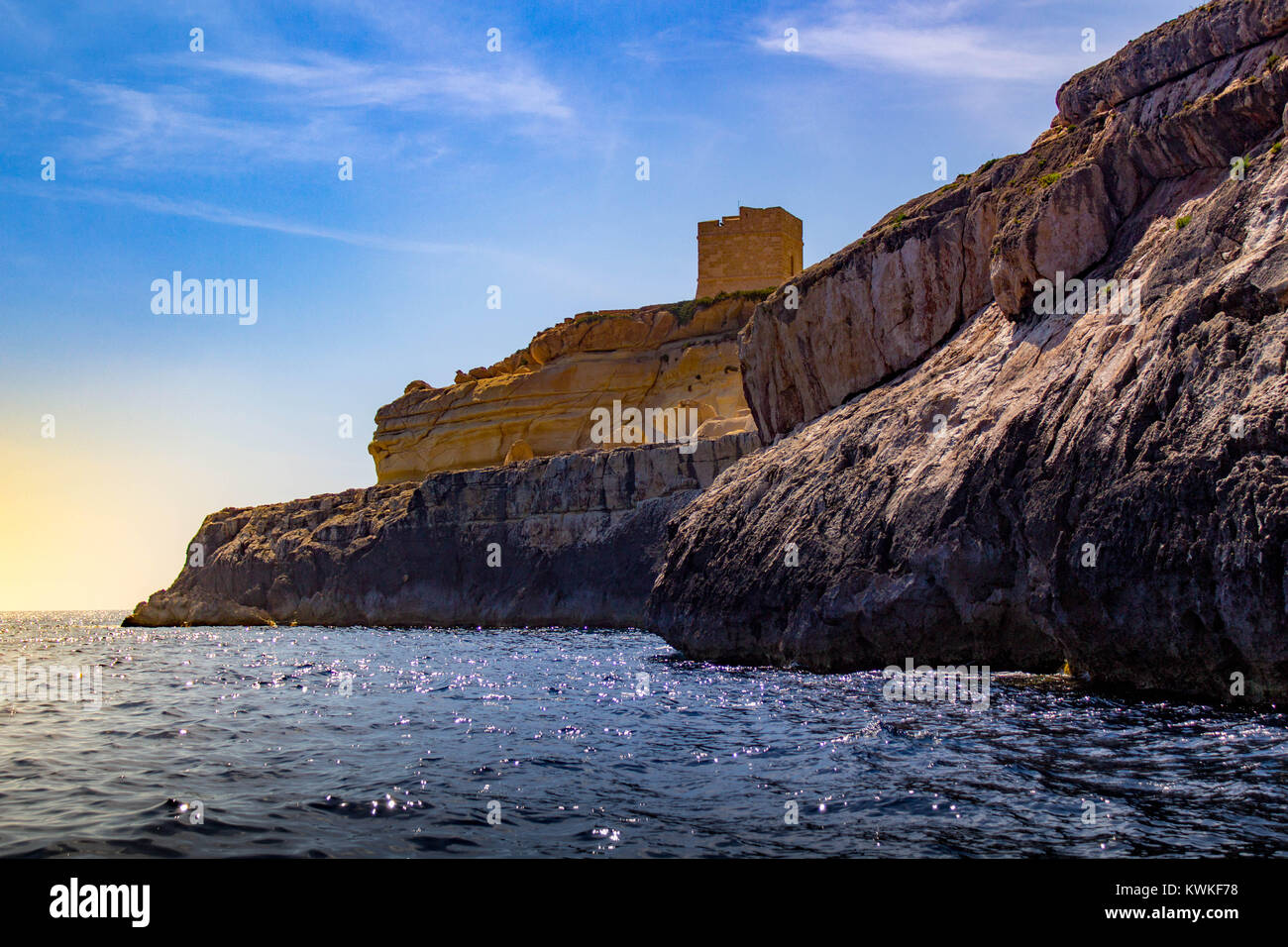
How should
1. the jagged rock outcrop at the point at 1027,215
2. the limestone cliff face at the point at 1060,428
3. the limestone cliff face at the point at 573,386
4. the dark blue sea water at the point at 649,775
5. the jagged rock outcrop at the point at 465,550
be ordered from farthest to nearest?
the limestone cliff face at the point at 573,386 < the jagged rock outcrop at the point at 465,550 < the jagged rock outcrop at the point at 1027,215 < the limestone cliff face at the point at 1060,428 < the dark blue sea water at the point at 649,775

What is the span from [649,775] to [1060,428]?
1042 cm

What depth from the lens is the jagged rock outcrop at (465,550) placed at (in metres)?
56.8

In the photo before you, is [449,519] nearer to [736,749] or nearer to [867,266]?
[867,266]

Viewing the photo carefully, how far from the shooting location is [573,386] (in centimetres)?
7969

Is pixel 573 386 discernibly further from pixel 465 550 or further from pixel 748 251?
pixel 465 550

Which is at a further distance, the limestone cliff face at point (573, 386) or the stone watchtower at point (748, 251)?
the stone watchtower at point (748, 251)

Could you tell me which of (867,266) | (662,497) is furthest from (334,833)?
(662,497)

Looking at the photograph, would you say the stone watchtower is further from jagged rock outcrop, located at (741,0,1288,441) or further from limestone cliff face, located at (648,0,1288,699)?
limestone cliff face, located at (648,0,1288,699)

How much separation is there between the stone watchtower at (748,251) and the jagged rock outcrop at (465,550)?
25314 mm

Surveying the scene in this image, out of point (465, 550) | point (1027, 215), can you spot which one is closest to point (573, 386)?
point (465, 550)

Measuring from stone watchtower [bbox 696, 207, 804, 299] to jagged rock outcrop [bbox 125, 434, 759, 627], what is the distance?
2531cm

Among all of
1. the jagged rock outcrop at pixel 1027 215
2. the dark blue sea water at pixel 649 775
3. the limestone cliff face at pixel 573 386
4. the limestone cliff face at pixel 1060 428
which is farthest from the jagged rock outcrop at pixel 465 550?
the dark blue sea water at pixel 649 775

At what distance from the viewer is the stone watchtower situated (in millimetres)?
81062

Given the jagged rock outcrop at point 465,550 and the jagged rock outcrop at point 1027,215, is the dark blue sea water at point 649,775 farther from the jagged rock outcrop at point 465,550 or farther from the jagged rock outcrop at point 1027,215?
the jagged rock outcrop at point 465,550
